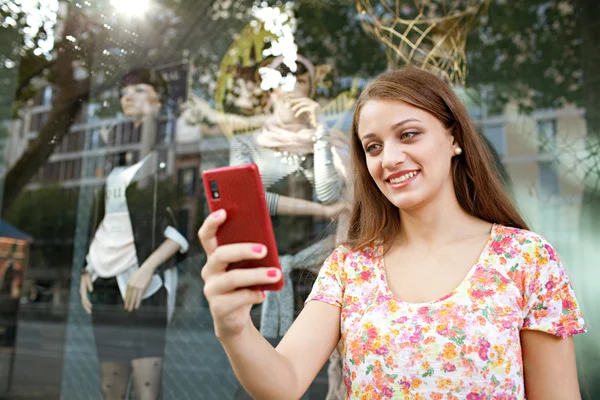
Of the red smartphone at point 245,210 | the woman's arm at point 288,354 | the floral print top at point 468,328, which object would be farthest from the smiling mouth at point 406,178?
the red smartphone at point 245,210

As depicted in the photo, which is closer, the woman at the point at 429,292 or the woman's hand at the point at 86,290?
the woman at the point at 429,292

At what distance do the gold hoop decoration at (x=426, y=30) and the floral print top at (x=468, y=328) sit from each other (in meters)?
1.53

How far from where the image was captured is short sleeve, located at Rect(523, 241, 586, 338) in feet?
3.80

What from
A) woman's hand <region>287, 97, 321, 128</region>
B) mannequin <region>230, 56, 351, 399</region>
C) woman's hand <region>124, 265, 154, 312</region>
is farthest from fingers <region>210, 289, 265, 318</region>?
woman's hand <region>124, 265, 154, 312</region>

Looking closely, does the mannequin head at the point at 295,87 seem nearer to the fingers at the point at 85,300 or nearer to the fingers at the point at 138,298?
the fingers at the point at 138,298

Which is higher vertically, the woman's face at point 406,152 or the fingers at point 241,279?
the woman's face at point 406,152

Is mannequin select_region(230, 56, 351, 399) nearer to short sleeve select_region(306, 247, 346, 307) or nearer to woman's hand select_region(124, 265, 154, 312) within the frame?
woman's hand select_region(124, 265, 154, 312)

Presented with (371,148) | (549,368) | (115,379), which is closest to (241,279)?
(371,148)

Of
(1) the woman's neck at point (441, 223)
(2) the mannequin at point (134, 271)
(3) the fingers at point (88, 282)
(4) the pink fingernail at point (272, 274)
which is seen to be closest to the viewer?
(4) the pink fingernail at point (272, 274)

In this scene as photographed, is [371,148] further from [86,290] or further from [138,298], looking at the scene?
[86,290]

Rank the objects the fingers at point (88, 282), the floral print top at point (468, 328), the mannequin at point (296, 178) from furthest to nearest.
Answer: the fingers at point (88, 282) < the mannequin at point (296, 178) < the floral print top at point (468, 328)

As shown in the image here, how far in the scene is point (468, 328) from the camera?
115cm

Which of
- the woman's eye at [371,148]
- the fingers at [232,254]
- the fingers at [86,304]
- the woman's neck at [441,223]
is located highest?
the woman's eye at [371,148]

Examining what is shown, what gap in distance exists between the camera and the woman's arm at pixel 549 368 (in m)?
1.16
